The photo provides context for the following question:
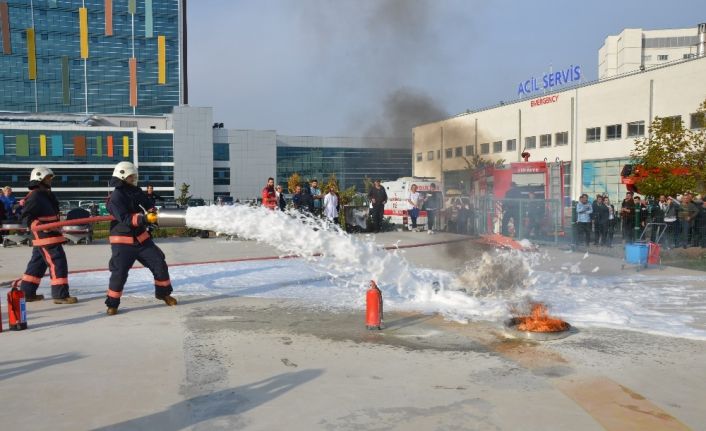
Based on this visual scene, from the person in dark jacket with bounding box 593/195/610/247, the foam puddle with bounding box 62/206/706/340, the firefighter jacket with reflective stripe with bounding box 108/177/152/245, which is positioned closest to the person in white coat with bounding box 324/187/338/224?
the foam puddle with bounding box 62/206/706/340

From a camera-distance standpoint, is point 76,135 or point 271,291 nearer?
point 271,291

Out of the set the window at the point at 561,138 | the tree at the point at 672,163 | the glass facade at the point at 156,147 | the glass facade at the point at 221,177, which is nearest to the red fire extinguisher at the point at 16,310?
the tree at the point at 672,163

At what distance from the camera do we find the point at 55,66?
273 feet

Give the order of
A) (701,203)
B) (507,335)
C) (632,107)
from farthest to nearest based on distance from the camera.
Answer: (632,107) → (701,203) → (507,335)

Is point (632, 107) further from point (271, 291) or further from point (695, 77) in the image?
point (271, 291)

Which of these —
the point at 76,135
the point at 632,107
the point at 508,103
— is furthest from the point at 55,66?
the point at 632,107

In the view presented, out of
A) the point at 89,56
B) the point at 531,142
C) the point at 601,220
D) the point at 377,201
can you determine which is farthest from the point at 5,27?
the point at 601,220

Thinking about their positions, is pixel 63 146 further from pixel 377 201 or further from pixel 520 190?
pixel 520 190

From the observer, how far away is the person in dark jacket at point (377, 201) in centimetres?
1872

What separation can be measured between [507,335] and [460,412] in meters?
2.39

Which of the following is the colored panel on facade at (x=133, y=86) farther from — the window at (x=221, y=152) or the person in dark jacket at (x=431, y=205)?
the person in dark jacket at (x=431, y=205)

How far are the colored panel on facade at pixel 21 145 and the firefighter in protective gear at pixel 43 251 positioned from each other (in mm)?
68276

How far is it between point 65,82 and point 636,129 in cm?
7677

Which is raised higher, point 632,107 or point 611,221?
point 632,107
